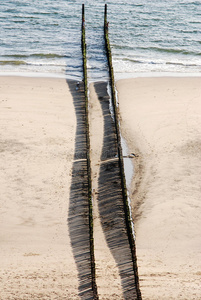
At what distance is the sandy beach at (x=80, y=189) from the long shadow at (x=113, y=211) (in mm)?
152

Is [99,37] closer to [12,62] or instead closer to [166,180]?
[12,62]

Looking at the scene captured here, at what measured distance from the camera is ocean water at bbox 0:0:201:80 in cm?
2206

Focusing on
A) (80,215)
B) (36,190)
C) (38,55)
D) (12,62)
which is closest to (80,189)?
(80,215)

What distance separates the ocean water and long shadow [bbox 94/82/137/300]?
6535mm

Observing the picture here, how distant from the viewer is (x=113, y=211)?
12.7 m

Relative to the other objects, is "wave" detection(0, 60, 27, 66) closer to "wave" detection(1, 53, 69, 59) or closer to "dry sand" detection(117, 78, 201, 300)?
"wave" detection(1, 53, 69, 59)

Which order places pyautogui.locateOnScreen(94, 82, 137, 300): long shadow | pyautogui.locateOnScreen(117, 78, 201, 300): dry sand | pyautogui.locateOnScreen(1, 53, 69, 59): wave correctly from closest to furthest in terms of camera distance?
pyautogui.locateOnScreen(94, 82, 137, 300): long shadow
pyautogui.locateOnScreen(117, 78, 201, 300): dry sand
pyautogui.locateOnScreen(1, 53, 69, 59): wave

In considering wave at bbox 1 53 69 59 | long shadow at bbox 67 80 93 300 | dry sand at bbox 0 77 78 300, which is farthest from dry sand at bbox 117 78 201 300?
wave at bbox 1 53 69 59

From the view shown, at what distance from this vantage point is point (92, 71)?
70.3 ft

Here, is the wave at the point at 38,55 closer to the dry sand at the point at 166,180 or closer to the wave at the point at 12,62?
the wave at the point at 12,62

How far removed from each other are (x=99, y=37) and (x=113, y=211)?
15579 millimetres

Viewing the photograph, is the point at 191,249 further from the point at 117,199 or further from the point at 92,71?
the point at 92,71

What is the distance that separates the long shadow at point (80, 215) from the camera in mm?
10667

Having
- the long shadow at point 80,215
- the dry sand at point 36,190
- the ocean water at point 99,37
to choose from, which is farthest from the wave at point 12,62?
the long shadow at point 80,215
